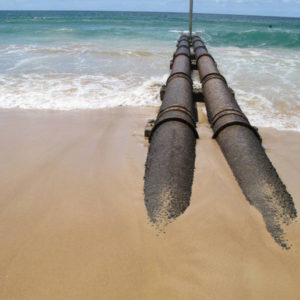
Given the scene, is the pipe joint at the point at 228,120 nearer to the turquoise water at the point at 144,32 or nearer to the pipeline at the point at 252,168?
the pipeline at the point at 252,168

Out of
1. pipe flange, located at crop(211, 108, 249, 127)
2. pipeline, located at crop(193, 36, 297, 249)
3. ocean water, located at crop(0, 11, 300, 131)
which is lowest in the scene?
ocean water, located at crop(0, 11, 300, 131)

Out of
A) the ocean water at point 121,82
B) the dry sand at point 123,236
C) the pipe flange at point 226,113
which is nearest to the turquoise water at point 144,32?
the ocean water at point 121,82

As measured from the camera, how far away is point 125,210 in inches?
122

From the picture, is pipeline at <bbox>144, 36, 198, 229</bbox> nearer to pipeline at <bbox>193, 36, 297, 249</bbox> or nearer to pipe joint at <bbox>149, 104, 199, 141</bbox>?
pipe joint at <bbox>149, 104, 199, 141</bbox>

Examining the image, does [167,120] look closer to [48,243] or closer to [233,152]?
[233,152]

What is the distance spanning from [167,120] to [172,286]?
98.8 inches

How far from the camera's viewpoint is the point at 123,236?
2.75 metres

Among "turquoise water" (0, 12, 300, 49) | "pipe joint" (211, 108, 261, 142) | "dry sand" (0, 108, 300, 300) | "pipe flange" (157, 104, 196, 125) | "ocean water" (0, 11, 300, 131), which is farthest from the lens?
"turquoise water" (0, 12, 300, 49)

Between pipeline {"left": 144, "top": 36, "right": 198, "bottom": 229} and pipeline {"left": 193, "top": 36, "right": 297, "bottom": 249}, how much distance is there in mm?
542

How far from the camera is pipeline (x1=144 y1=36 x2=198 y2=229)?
295cm

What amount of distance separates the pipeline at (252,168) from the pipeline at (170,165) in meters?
0.54

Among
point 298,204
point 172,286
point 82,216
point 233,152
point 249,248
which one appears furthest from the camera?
point 233,152

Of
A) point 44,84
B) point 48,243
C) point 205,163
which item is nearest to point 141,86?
point 44,84

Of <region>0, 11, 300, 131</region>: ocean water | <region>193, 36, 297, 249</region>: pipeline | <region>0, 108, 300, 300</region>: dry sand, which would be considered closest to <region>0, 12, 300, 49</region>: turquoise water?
<region>0, 11, 300, 131</region>: ocean water
